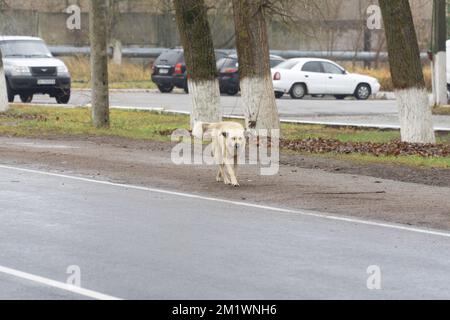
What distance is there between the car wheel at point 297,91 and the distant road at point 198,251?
27.0 meters

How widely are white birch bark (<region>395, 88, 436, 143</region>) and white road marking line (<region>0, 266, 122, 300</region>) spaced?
12.4 metres

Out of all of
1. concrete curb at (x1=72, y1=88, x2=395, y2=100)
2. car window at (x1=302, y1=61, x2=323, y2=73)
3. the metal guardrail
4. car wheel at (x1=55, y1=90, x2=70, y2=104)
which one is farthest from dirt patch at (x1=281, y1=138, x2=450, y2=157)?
the metal guardrail

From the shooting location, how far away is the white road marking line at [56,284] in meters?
8.46

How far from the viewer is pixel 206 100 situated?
76.4 feet

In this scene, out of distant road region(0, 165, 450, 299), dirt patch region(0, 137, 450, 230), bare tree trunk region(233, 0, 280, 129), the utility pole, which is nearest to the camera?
distant road region(0, 165, 450, 299)

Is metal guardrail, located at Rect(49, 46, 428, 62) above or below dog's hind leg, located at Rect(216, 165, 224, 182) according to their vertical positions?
above

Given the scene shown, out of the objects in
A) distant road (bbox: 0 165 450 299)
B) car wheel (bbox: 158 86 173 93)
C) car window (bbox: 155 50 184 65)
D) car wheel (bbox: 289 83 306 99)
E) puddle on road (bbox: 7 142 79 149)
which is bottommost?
distant road (bbox: 0 165 450 299)

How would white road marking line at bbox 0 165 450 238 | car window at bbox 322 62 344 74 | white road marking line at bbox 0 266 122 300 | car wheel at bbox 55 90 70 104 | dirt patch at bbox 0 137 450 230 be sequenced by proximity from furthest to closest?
car window at bbox 322 62 344 74
car wheel at bbox 55 90 70 104
dirt patch at bbox 0 137 450 230
white road marking line at bbox 0 165 450 238
white road marking line at bbox 0 266 122 300

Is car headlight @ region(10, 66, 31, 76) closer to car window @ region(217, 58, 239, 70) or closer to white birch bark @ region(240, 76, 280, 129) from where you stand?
car window @ region(217, 58, 239, 70)

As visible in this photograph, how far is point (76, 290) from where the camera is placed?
8648mm

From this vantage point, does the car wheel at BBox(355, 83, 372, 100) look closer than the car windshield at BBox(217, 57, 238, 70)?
No

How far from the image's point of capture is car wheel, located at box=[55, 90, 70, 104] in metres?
34.5

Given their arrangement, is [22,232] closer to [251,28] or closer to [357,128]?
[251,28]
